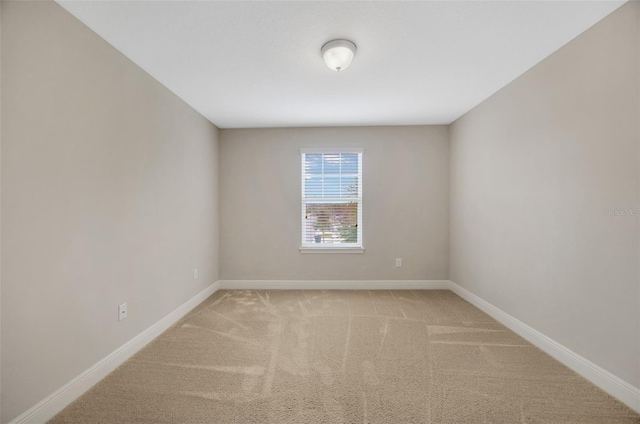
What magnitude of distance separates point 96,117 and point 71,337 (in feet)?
4.86

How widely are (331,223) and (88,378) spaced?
10.3ft

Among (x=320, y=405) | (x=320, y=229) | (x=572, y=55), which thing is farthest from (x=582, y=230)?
(x=320, y=229)

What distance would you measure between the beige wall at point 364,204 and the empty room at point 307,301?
0.64 meters

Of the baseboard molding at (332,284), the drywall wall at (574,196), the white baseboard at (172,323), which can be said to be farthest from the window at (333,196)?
the drywall wall at (574,196)

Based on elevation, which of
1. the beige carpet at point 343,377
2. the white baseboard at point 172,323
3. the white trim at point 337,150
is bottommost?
the beige carpet at point 343,377

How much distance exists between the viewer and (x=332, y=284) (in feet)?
13.8

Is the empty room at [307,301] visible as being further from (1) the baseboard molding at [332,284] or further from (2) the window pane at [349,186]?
(2) the window pane at [349,186]

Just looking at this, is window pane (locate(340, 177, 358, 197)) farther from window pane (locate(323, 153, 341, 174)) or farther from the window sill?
the window sill

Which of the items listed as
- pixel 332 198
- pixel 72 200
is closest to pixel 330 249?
pixel 332 198

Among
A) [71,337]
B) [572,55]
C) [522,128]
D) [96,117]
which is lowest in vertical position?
[71,337]

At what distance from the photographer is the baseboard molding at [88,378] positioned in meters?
1.55

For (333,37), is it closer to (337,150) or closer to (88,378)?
(337,150)

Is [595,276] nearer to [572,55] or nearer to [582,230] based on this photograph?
[582,230]

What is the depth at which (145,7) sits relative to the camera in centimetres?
173
